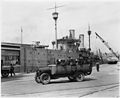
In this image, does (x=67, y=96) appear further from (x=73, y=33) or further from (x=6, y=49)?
(x=73, y=33)

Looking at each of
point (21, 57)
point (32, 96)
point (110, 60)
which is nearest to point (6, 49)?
point (21, 57)

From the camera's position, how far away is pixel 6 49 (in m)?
33.1

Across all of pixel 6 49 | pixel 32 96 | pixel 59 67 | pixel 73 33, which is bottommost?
pixel 32 96

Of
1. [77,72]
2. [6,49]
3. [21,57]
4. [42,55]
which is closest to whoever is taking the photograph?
[77,72]

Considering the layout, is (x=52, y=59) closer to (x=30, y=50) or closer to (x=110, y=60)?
(x=30, y=50)

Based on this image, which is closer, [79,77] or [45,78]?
[45,78]

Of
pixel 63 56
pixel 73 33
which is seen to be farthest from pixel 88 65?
pixel 73 33

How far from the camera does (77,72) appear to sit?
17.4 meters

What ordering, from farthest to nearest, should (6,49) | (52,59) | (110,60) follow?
(110,60)
(52,59)
(6,49)

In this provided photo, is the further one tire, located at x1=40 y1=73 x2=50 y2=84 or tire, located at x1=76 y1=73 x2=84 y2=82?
tire, located at x1=76 y1=73 x2=84 y2=82

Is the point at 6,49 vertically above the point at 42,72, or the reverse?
the point at 6,49

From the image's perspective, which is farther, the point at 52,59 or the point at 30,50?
the point at 52,59

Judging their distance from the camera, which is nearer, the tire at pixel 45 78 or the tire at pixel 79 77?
the tire at pixel 45 78

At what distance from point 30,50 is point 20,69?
14.0 feet
